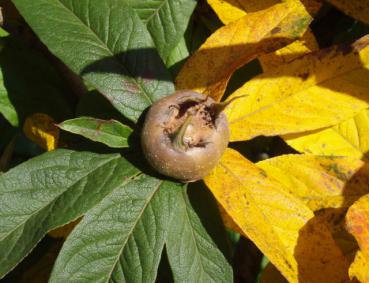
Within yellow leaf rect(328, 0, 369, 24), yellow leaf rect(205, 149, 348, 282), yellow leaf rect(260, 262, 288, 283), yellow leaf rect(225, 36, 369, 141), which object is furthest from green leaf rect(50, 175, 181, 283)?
yellow leaf rect(328, 0, 369, 24)

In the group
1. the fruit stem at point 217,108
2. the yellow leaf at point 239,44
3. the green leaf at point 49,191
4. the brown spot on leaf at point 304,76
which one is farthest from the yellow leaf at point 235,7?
the green leaf at point 49,191

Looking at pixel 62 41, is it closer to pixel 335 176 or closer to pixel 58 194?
pixel 58 194

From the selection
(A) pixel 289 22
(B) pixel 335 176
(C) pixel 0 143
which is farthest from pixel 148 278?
(C) pixel 0 143

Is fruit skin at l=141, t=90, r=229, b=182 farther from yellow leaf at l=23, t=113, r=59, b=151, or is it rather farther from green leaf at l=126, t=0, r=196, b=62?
yellow leaf at l=23, t=113, r=59, b=151

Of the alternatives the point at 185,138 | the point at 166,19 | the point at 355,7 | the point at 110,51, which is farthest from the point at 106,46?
the point at 355,7

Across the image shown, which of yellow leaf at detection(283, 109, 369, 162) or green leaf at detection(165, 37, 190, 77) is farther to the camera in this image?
green leaf at detection(165, 37, 190, 77)
